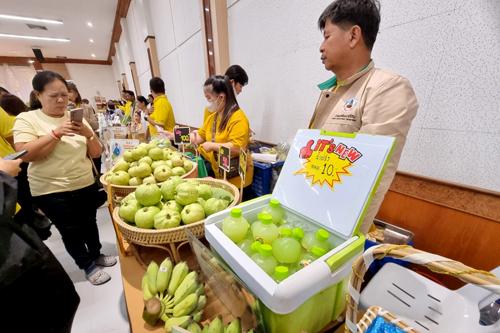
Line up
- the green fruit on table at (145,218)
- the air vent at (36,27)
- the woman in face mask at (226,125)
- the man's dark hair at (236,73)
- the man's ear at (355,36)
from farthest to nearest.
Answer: the air vent at (36,27) → the man's dark hair at (236,73) → the woman in face mask at (226,125) → the man's ear at (355,36) → the green fruit on table at (145,218)

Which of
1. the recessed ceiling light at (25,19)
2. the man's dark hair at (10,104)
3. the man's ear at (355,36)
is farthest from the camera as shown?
the recessed ceiling light at (25,19)

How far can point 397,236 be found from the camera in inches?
44.1

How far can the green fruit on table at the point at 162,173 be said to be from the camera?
109cm

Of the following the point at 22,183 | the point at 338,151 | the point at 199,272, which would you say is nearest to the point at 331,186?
the point at 338,151

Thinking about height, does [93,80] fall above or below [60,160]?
above

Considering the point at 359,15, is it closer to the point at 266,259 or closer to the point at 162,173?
the point at 266,259

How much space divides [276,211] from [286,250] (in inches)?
7.2

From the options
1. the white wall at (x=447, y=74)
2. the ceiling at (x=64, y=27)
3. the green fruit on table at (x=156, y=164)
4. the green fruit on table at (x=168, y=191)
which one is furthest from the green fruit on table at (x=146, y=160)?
the ceiling at (x=64, y=27)

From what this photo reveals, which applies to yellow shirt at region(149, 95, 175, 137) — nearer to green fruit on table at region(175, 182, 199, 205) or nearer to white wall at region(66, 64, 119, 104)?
green fruit on table at region(175, 182, 199, 205)

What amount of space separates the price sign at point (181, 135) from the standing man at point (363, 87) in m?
1.18

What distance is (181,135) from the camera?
1.72m

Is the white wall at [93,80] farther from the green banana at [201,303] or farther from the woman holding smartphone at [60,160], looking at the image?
the green banana at [201,303]

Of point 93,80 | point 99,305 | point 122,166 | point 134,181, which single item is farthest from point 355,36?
point 93,80

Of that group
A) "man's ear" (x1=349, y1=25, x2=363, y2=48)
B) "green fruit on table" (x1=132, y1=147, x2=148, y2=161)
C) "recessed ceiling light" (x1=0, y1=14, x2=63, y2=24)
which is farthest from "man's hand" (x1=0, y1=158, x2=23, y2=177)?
"recessed ceiling light" (x1=0, y1=14, x2=63, y2=24)
